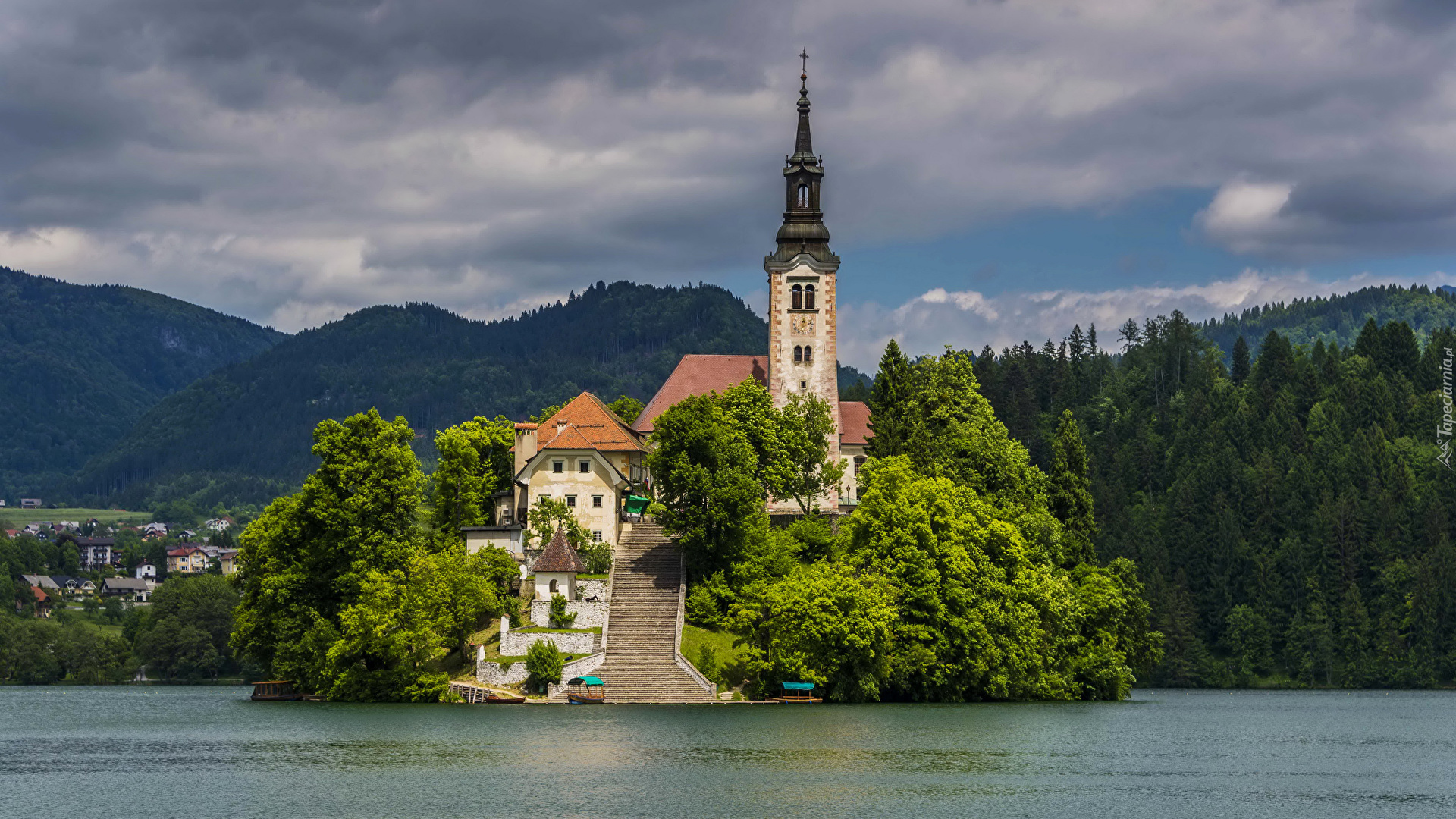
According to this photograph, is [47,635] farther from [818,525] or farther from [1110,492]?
[1110,492]

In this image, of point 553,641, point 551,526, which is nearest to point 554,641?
point 553,641

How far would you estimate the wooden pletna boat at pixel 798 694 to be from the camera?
2987 inches

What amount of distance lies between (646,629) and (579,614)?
341cm

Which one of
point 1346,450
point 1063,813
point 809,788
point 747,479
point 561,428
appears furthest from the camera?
point 1346,450

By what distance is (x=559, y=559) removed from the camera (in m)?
80.1

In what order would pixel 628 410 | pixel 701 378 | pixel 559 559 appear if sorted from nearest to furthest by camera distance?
pixel 559 559 < pixel 701 378 < pixel 628 410

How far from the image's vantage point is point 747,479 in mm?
82812

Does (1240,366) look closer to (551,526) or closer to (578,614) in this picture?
(551,526)

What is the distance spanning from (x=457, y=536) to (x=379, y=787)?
1604 inches

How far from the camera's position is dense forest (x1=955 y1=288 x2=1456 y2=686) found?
140000 millimetres

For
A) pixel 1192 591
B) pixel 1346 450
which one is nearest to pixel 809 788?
pixel 1192 591

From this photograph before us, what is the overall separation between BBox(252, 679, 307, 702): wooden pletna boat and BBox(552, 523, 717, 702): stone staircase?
725 inches

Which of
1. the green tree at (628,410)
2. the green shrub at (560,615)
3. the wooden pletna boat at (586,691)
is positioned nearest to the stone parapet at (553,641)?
the green shrub at (560,615)

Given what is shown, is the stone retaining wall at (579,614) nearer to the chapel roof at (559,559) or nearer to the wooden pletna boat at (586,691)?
the chapel roof at (559,559)
